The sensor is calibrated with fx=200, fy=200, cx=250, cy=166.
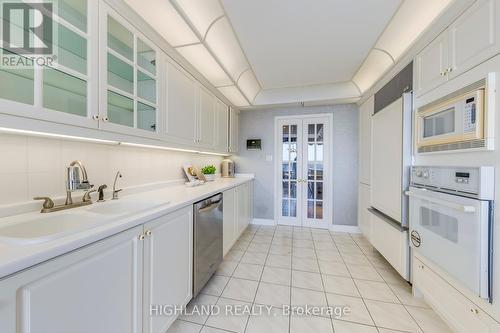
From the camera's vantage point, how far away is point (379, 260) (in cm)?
260

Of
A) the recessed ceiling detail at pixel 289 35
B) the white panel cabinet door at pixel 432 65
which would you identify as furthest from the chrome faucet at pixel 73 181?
the white panel cabinet door at pixel 432 65

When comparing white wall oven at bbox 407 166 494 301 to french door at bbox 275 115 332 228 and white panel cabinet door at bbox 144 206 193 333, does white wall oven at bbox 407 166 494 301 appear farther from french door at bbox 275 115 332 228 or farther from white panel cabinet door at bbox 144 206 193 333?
french door at bbox 275 115 332 228

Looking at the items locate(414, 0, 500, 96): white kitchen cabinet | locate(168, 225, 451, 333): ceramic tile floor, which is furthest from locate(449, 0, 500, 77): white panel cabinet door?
locate(168, 225, 451, 333): ceramic tile floor

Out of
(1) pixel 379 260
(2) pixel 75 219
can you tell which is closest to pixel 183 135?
(2) pixel 75 219

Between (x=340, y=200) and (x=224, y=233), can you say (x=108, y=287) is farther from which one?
(x=340, y=200)

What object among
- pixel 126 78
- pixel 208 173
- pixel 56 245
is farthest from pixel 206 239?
pixel 126 78

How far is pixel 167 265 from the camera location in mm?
1347

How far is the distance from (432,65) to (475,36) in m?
0.40

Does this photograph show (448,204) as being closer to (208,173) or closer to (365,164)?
(365,164)

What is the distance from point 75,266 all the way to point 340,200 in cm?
375

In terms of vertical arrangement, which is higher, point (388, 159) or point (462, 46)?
point (462, 46)

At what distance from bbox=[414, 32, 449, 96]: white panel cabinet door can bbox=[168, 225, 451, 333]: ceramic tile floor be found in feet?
6.24

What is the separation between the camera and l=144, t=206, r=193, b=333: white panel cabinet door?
1189mm

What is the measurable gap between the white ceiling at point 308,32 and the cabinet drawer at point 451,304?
7.34ft
